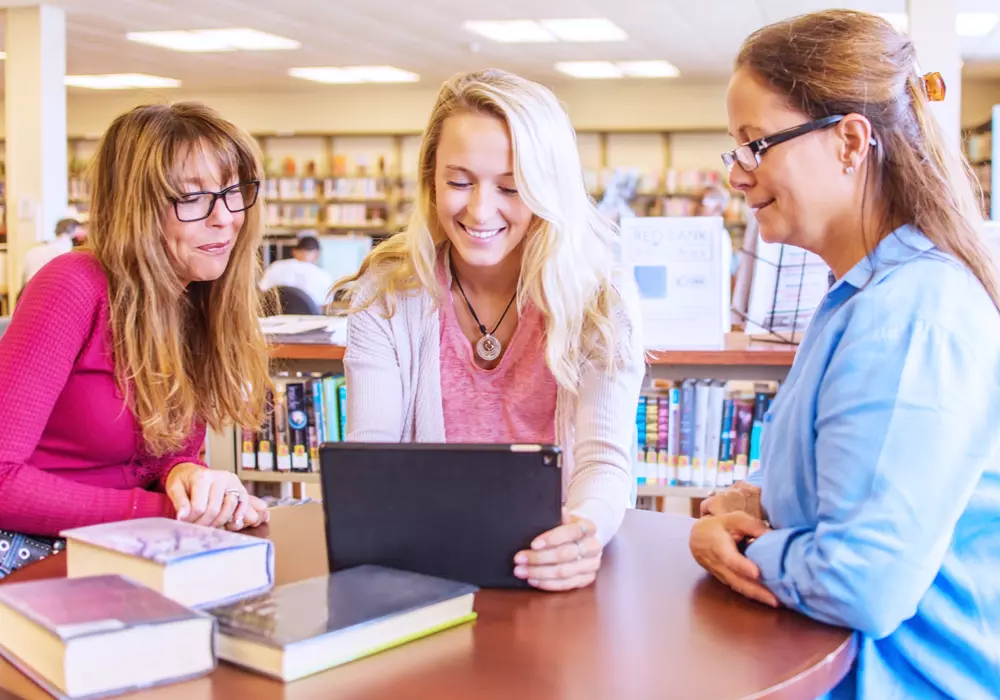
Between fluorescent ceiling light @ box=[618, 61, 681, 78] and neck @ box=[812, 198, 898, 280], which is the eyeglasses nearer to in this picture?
neck @ box=[812, 198, 898, 280]

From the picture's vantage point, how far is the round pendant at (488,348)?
1.75 metres

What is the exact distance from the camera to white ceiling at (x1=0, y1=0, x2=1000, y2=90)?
7.69 meters

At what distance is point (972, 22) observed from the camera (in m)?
8.36

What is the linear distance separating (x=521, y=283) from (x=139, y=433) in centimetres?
65

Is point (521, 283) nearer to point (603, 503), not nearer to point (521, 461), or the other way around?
point (603, 503)

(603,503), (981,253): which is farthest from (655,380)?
(981,253)

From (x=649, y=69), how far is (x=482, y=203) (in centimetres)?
955

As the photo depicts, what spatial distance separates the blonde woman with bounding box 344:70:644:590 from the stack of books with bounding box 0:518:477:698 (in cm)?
50

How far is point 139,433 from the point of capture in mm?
1630

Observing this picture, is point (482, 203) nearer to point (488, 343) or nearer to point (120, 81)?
point (488, 343)

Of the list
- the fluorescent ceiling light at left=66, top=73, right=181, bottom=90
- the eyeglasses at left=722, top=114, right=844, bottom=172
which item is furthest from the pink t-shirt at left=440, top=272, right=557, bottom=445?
the fluorescent ceiling light at left=66, top=73, right=181, bottom=90

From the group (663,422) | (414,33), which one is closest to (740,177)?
(663,422)

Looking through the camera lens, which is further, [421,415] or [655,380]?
[655,380]

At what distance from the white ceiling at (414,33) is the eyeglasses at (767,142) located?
6297mm
